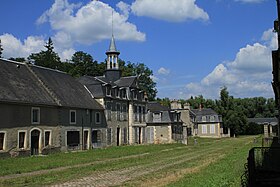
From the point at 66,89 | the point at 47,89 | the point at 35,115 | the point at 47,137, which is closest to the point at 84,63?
the point at 66,89

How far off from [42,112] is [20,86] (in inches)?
115

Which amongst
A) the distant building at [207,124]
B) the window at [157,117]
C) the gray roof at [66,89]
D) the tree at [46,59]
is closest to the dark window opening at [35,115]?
the gray roof at [66,89]

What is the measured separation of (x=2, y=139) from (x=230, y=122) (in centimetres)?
5235

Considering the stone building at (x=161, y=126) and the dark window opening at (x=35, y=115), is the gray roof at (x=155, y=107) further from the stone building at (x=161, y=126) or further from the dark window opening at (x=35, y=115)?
the dark window opening at (x=35, y=115)

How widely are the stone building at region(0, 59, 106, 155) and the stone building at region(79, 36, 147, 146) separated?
4.35 feet

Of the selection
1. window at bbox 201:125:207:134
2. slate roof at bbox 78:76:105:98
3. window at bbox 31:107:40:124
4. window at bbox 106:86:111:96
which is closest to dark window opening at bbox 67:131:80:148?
window at bbox 31:107:40:124

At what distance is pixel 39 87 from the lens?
33312 mm

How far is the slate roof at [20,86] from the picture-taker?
2831cm

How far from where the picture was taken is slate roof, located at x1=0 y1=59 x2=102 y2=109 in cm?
2917

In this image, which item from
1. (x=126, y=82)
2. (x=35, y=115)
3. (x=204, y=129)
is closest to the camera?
(x=35, y=115)

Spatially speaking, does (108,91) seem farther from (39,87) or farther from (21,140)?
(21,140)

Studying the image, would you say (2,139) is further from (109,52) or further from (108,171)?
(109,52)

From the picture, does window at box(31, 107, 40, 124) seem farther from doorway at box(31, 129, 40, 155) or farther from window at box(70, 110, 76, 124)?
window at box(70, 110, 76, 124)

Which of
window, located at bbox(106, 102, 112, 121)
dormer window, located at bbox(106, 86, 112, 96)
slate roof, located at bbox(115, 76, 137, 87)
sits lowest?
window, located at bbox(106, 102, 112, 121)
